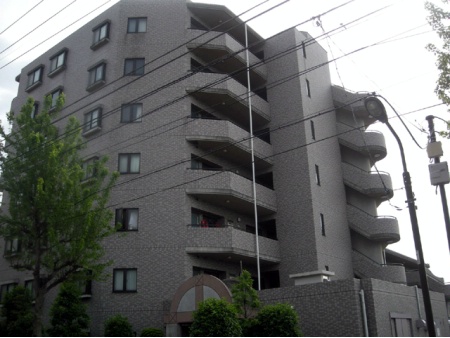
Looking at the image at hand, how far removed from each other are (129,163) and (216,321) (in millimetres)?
12202

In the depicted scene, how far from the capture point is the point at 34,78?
33344 millimetres

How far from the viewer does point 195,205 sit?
2438 centimetres

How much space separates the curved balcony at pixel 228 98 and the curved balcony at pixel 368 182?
20.4ft

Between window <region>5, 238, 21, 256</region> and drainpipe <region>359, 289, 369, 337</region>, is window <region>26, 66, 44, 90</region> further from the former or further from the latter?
drainpipe <region>359, 289, 369, 337</region>

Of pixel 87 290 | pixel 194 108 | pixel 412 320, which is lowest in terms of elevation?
pixel 412 320

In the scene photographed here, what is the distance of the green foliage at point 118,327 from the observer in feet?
66.7

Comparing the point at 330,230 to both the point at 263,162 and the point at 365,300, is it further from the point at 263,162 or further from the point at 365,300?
the point at 365,300

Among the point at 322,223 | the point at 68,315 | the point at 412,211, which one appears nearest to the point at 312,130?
the point at 322,223

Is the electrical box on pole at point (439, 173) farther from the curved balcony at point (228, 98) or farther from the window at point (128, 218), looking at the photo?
the window at point (128, 218)

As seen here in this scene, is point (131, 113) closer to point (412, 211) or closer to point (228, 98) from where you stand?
point (228, 98)

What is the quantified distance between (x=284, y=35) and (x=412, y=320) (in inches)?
734

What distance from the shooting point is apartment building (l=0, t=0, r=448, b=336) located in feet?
73.6

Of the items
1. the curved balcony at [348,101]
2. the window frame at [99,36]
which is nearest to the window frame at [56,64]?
the window frame at [99,36]

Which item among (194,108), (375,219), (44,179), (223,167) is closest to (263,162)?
(223,167)
